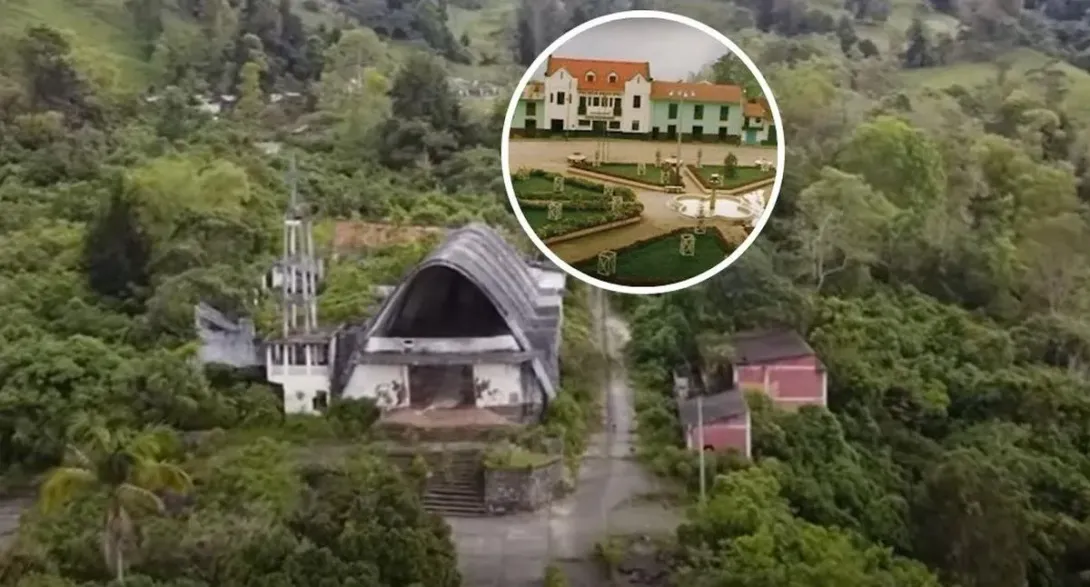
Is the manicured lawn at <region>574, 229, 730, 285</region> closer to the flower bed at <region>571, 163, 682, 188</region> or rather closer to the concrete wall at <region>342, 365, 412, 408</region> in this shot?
the flower bed at <region>571, 163, 682, 188</region>

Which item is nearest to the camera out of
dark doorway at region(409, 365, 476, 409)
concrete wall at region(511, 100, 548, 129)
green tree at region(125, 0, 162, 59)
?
dark doorway at region(409, 365, 476, 409)

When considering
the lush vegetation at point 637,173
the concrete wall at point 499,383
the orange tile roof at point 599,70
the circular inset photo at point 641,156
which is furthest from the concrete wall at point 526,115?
the concrete wall at point 499,383

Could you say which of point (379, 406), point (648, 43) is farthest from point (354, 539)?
point (648, 43)

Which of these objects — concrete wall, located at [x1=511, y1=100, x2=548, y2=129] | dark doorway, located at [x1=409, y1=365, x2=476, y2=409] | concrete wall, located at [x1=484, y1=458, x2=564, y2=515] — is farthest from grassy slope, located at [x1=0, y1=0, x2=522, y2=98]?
concrete wall, located at [x1=484, y1=458, x2=564, y2=515]

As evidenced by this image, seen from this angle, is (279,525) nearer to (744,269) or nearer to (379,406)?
(379,406)

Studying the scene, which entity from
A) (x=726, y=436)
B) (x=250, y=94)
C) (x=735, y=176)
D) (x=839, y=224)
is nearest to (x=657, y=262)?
(x=735, y=176)

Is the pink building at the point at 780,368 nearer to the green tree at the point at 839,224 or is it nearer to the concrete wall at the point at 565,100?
the green tree at the point at 839,224

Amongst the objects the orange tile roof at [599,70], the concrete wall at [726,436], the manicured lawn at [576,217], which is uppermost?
the orange tile roof at [599,70]
